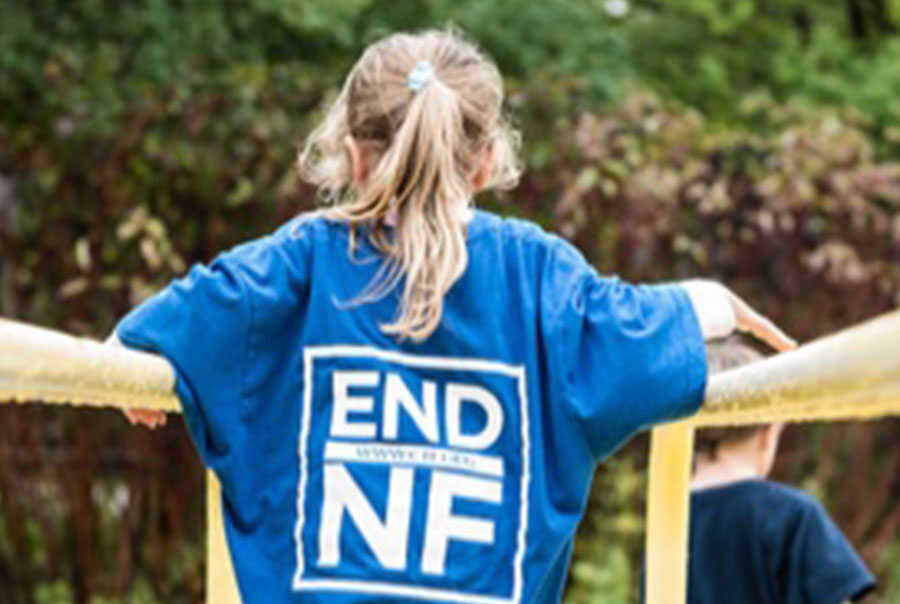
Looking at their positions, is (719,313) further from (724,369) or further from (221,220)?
(221,220)

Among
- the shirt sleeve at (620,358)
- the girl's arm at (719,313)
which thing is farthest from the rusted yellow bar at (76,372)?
the girl's arm at (719,313)

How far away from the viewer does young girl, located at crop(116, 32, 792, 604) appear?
5.72 feet

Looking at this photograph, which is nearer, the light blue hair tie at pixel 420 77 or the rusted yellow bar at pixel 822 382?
the rusted yellow bar at pixel 822 382

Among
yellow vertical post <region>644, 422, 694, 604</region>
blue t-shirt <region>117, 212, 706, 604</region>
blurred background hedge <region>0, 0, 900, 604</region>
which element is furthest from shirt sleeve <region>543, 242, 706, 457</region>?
blurred background hedge <region>0, 0, 900, 604</region>

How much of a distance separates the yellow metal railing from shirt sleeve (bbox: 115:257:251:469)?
0.03 metres

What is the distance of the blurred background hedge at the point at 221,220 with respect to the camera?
4.57 m

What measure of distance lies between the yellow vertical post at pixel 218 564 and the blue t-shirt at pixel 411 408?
0.21 feet

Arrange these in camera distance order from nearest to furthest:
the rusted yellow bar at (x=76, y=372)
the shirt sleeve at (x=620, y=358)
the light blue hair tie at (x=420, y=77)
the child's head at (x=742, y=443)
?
1. the rusted yellow bar at (x=76, y=372)
2. the shirt sleeve at (x=620, y=358)
3. the light blue hair tie at (x=420, y=77)
4. the child's head at (x=742, y=443)

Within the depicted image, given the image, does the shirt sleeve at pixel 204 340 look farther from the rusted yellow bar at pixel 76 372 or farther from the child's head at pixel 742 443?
the child's head at pixel 742 443

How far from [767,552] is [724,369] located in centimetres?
36

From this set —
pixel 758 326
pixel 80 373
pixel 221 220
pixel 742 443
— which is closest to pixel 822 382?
pixel 758 326

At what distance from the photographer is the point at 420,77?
6.11 feet

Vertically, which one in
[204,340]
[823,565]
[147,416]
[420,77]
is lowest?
[823,565]

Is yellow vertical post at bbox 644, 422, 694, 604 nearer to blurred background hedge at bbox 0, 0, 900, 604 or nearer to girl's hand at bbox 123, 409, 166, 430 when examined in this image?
girl's hand at bbox 123, 409, 166, 430
